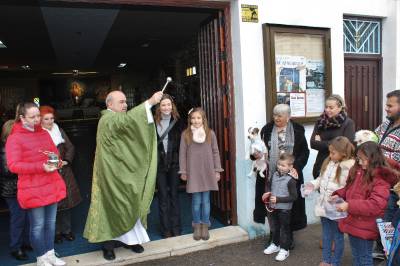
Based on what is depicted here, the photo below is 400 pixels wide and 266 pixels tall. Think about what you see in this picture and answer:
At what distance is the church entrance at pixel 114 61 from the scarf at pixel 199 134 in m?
0.48

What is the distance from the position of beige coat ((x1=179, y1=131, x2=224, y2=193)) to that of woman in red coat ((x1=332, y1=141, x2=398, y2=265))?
1.58m

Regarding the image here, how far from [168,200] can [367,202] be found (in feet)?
7.60

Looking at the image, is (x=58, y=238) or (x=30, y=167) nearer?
(x=30, y=167)

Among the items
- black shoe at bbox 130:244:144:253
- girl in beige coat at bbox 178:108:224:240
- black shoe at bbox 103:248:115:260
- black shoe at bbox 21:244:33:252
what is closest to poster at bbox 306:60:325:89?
girl in beige coat at bbox 178:108:224:240

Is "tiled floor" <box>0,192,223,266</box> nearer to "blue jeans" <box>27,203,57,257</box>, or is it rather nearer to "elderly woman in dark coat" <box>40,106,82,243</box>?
"elderly woman in dark coat" <box>40,106,82,243</box>

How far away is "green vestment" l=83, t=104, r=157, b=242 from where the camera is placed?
11.7 feet

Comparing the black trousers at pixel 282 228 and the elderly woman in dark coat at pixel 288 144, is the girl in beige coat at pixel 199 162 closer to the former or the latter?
the elderly woman in dark coat at pixel 288 144

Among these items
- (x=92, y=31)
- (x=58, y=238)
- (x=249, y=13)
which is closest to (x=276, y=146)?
(x=249, y=13)

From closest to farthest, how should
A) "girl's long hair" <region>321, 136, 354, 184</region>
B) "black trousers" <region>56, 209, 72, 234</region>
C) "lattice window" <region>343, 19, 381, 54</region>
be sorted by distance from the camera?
"girl's long hair" <region>321, 136, 354, 184</region> → "black trousers" <region>56, 209, 72, 234</region> → "lattice window" <region>343, 19, 381, 54</region>

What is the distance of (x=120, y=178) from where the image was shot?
11.8 feet

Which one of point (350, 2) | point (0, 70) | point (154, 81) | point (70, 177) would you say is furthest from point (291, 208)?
point (0, 70)

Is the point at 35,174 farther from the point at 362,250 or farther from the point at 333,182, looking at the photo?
the point at 362,250

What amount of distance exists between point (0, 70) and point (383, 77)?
16.4 m

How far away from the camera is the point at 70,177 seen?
4.44 metres
